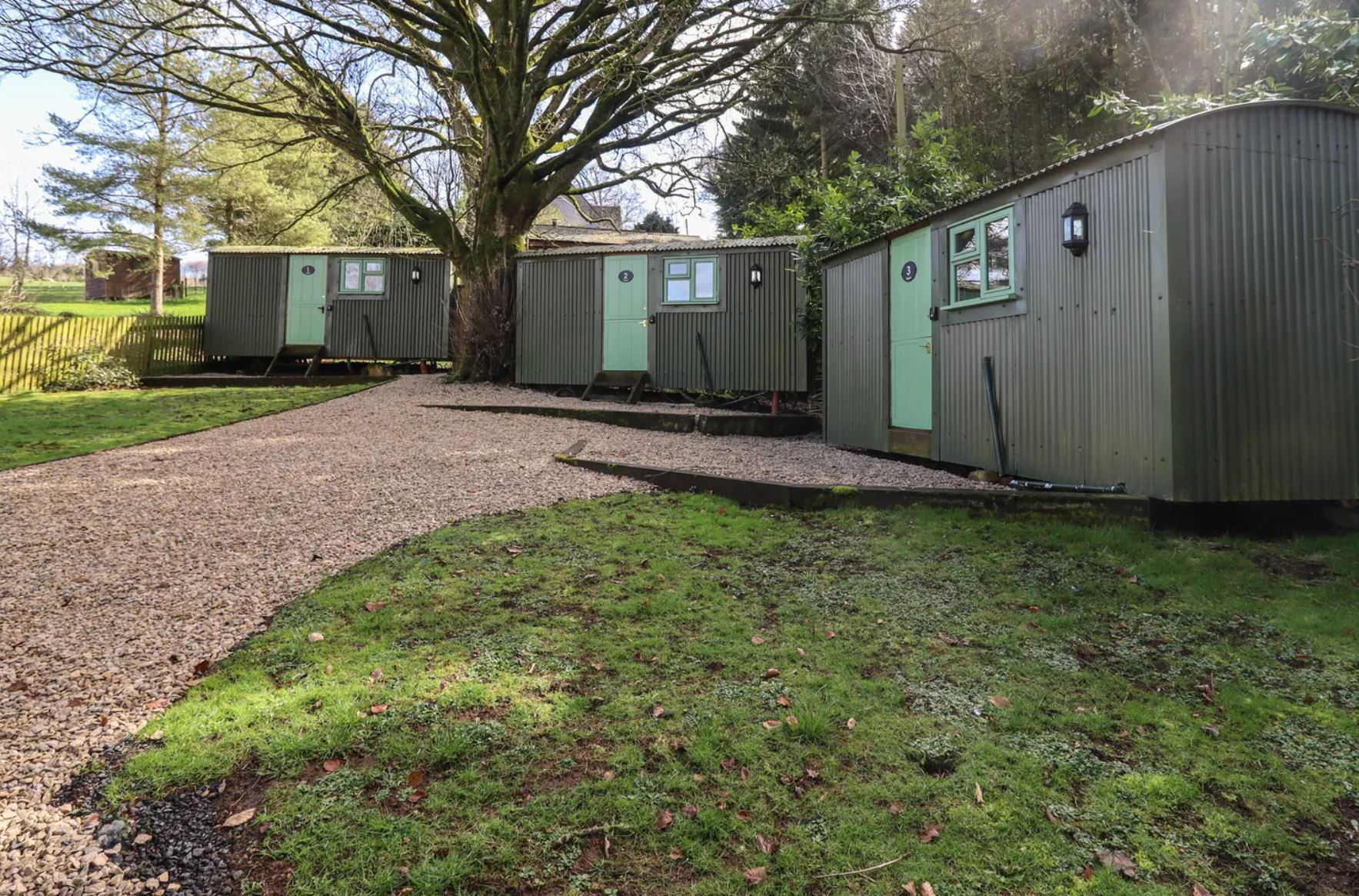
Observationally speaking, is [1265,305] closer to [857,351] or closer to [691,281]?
[857,351]

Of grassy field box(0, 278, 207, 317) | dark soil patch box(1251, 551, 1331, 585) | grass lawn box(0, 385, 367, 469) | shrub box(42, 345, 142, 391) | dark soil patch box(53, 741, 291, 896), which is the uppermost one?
grassy field box(0, 278, 207, 317)

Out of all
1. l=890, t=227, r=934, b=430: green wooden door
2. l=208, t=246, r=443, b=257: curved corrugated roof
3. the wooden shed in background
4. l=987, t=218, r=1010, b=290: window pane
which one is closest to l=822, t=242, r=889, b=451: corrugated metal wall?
l=890, t=227, r=934, b=430: green wooden door

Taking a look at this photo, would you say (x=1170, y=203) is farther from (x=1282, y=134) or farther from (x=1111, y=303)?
(x=1282, y=134)

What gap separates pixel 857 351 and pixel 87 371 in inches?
560

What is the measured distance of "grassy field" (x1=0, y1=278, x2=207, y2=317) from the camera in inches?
1245

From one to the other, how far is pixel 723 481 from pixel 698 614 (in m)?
2.67

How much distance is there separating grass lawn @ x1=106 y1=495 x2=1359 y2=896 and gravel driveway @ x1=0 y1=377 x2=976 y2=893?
24 centimetres

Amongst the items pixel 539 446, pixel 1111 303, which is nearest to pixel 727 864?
pixel 1111 303

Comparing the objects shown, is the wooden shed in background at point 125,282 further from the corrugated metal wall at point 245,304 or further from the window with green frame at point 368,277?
the window with green frame at point 368,277

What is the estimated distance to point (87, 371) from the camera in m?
13.9

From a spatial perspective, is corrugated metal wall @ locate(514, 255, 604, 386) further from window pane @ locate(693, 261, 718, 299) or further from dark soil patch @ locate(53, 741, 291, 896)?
dark soil patch @ locate(53, 741, 291, 896)

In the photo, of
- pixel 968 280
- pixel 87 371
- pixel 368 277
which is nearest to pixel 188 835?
pixel 968 280

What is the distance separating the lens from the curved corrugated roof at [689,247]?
12.1 metres

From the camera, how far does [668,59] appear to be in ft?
41.5
